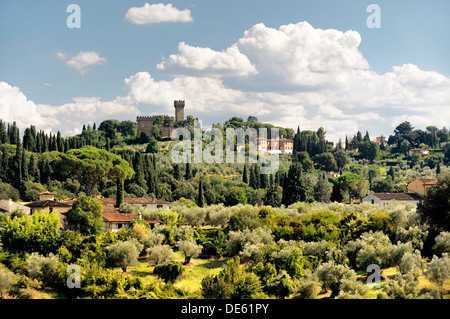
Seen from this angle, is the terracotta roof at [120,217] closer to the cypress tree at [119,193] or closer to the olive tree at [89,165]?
the cypress tree at [119,193]

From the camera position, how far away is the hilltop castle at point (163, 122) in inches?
4739

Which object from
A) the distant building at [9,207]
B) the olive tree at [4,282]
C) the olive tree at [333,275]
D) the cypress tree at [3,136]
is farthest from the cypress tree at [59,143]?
the olive tree at [333,275]

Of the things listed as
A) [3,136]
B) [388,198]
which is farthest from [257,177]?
[3,136]

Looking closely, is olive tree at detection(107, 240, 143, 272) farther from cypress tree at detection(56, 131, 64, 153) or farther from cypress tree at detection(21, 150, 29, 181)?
cypress tree at detection(56, 131, 64, 153)

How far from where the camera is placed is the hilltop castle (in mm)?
120375

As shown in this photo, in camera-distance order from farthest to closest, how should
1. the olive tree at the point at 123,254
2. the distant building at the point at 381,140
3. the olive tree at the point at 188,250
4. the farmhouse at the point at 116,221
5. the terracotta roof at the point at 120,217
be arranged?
the distant building at the point at 381,140 < the terracotta roof at the point at 120,217 < the farmhouse at the point at 116,221 < the olive tree at the point at 188,250 < the olive tree at the point at 123,254

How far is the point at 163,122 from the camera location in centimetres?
12181

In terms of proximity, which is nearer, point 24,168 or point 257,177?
point 24,168

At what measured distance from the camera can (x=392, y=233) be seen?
104 feet

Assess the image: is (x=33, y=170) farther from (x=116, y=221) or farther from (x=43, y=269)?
(x=43, y=269)

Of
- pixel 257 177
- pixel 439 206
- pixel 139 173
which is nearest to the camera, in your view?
pixel 439 206

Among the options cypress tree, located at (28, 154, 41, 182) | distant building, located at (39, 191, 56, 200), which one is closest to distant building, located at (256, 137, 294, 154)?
cypress tree, located at (28, 154, 41, 182)
